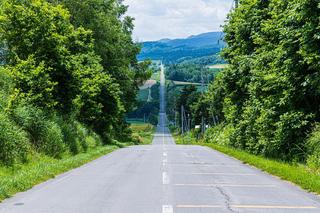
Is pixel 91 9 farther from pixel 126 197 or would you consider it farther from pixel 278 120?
pixel 126 197

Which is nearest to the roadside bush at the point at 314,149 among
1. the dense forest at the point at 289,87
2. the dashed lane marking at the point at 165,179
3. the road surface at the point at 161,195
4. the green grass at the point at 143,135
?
the dense forest at the point at 289,87

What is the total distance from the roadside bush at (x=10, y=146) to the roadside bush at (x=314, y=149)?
33.2 feet

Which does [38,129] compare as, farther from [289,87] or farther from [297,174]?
[297,174]

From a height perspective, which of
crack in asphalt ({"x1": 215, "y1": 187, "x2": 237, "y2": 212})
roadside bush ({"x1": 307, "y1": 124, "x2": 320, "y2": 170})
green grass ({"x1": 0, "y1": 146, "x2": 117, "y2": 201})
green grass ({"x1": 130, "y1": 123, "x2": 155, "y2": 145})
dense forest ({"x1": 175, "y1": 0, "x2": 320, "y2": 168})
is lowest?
green grass ({"x1": 130, "y1": 123, "x2": 155, "y2": 145})

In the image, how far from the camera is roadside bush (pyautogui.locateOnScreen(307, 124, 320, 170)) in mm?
14959

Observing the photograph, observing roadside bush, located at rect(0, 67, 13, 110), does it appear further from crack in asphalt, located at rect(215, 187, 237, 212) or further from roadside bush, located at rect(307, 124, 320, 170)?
roadside bush, located at rect(307, 124, 320, 170)

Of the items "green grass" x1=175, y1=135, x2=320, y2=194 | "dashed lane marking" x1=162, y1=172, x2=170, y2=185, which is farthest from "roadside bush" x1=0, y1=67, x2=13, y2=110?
"green grass" x1=175, y1=135, x2=320, y2=194

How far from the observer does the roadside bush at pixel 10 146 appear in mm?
14562

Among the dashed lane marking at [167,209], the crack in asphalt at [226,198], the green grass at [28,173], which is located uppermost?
the green grass at [28,173]

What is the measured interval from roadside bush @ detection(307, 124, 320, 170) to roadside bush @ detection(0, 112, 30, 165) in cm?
1013

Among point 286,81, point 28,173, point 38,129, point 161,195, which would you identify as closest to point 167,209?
point 161,195

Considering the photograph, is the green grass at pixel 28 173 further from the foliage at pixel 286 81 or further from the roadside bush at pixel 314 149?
the foliage at pixel 286 81

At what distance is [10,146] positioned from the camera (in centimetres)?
1486

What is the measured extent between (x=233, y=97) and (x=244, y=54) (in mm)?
3237
